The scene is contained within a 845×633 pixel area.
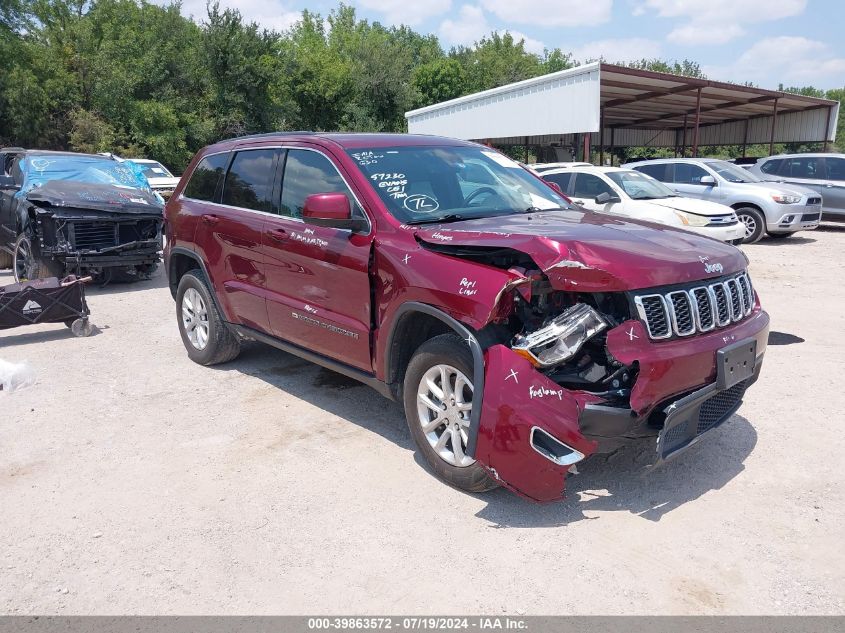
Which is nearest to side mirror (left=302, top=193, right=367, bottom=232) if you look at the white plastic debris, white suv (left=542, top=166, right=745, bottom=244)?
the white plastic debris

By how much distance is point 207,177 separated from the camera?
6.17 meters

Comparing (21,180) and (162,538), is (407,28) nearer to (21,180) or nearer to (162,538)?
(21,180)

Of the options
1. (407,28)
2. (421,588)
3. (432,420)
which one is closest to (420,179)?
(432,420)

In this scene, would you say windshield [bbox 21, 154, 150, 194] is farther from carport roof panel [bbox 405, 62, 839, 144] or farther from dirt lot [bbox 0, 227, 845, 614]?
carport roof panel [bbox 405, 62, 839, 144]

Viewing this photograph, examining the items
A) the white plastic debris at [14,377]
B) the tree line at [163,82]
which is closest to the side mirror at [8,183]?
the white plastic debris at [14,377]

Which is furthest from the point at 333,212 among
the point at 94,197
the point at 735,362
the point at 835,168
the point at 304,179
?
the point at 835,168

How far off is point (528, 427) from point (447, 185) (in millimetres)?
2005

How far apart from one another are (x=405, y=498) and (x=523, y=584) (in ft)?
3.20

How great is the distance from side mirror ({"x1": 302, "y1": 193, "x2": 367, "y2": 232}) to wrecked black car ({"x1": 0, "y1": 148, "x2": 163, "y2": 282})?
643cm

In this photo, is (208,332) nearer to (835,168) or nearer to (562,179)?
(562,179)

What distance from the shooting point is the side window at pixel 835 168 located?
1581 centimetres

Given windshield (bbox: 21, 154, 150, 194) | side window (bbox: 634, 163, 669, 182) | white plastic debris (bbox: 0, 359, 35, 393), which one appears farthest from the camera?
side window (bbox: 634, 163, 669, 182)

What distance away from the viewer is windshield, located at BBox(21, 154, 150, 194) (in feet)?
34.9

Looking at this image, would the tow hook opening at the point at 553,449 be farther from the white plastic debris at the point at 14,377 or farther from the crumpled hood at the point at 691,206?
the crumpled hood at the point at 691,206
